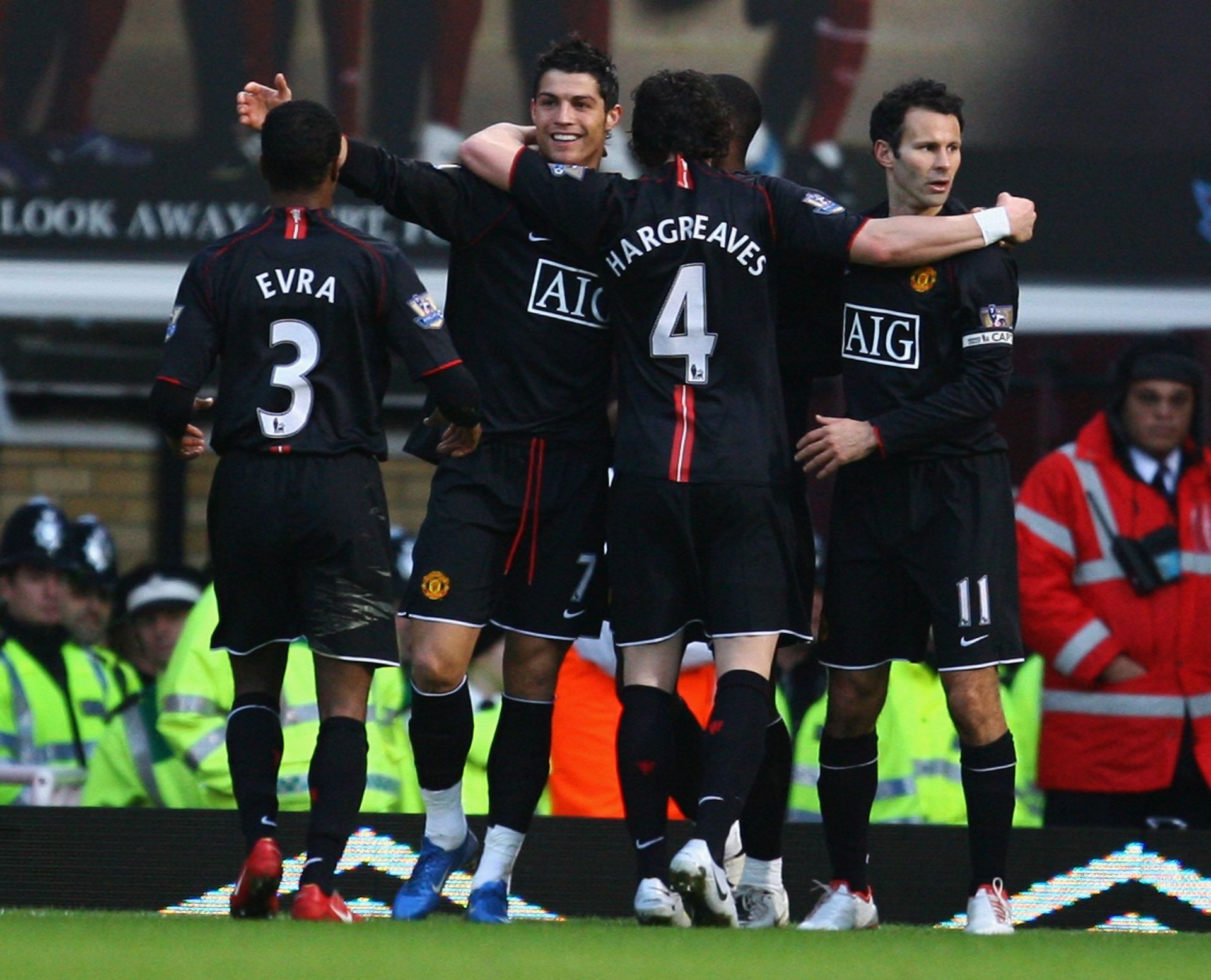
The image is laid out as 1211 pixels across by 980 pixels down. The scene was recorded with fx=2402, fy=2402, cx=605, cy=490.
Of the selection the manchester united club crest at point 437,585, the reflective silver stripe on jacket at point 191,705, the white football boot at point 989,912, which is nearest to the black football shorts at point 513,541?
the manchester united club crest at point 437,585

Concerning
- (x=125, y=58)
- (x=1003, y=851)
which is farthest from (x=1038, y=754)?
(x=125, y=58)

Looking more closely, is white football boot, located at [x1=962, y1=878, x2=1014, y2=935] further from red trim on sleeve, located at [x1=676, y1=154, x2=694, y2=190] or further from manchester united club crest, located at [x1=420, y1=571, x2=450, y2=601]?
red trim on sleeve, located at [x1=676, y1=154, x2=694, y2=190]

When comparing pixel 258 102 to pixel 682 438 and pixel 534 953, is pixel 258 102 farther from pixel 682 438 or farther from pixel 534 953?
pixel 534 953

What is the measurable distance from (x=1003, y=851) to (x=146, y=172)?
486cm

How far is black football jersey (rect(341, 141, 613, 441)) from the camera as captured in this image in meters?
5.68

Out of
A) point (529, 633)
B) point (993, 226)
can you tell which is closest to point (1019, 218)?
point (993, 226)

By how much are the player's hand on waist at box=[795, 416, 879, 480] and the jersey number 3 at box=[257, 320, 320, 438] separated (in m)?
1.14

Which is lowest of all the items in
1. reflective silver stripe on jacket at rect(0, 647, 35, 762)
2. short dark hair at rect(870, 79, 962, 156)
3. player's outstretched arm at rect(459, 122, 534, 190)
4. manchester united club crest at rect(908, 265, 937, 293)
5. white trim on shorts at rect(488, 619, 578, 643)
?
reflective silver stripe on jacket at rect(0, 647, 35, 762)

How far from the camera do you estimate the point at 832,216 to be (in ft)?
18.0

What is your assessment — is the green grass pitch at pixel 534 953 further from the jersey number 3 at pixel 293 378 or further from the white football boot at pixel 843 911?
the jersey number 3 at pixel 293 378

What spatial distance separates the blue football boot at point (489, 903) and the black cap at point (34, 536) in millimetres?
3514

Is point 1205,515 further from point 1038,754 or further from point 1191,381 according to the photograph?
point 1038,754

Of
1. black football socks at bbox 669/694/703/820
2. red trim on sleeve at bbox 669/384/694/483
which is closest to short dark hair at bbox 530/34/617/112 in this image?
red trim on sleeve at bbox 669/384/694/483

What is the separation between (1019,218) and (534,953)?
7.23 feet
